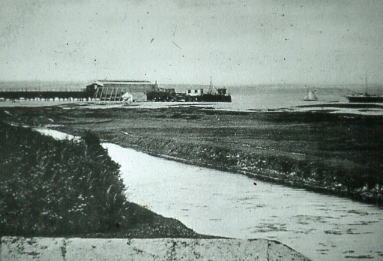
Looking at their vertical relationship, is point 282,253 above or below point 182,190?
below

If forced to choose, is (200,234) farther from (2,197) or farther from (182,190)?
(2,197)

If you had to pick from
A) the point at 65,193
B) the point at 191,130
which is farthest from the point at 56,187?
the point at 191,130

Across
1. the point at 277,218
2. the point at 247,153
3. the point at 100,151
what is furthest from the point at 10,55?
the point at 277,218

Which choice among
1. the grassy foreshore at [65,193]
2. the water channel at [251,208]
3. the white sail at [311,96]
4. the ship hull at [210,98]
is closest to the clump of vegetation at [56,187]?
the grassy foreshore at [65,193]

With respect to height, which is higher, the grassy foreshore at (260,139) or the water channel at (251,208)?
the grassy foreshore at (260,139)

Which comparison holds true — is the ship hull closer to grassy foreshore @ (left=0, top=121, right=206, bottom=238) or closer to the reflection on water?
the reflection on water

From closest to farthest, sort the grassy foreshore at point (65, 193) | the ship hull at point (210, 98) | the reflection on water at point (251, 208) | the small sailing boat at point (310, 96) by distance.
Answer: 1. the reflection on water at point (251, 208)
2. the grassy foreshore at point (65, 193)
3. the small sailing boat at point (310, 96)
4. the ship hull at point (210, 98)

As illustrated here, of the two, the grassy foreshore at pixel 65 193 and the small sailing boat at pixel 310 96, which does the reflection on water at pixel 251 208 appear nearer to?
the grassy foreshore at pixel 65 193
